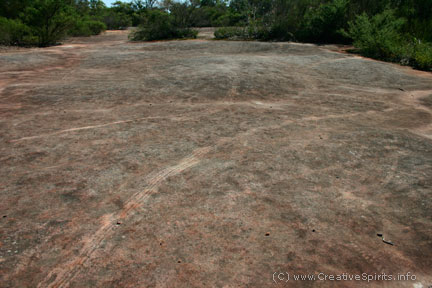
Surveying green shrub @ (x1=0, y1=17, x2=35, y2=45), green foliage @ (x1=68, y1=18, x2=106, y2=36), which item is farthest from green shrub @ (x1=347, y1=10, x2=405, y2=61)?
green foliage @ (x1=68, y1=18, x2=106, y2=36)

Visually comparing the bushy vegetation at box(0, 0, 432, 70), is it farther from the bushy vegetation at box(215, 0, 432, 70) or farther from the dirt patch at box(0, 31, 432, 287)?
the dirt patch at box(0, 31, 432, 287)

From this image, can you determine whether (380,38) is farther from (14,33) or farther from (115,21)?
(115,21)

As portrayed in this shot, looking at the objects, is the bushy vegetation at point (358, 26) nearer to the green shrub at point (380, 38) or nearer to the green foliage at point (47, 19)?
the green shrub at point (380, 38)

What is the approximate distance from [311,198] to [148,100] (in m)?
3.86

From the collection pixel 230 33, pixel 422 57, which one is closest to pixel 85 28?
pixel 230 33

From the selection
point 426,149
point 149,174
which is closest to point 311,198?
point 149,174

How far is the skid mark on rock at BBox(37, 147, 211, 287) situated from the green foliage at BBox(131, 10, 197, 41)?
16.4m

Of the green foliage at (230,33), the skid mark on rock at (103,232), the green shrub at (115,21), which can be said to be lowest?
the skid mark on rock at (103,232)

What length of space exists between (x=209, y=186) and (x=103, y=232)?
104 centimetres

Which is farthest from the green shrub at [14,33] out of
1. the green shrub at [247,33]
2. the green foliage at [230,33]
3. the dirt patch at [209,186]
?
the dirt patch at [209,186]

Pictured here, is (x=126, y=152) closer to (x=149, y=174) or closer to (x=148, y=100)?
(x=149, y=174)

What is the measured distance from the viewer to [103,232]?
2.44 meters

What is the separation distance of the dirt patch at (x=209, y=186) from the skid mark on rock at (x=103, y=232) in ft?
0.03

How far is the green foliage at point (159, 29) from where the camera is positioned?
18.4m
